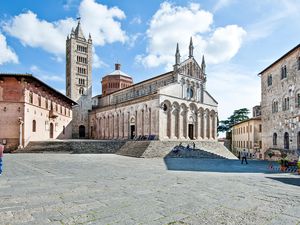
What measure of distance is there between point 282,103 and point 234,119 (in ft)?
114

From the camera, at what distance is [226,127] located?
6128cm

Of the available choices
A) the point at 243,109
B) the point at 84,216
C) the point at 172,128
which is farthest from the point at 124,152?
the point at 243,109

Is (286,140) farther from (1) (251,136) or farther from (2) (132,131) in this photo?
(2) (132,131)

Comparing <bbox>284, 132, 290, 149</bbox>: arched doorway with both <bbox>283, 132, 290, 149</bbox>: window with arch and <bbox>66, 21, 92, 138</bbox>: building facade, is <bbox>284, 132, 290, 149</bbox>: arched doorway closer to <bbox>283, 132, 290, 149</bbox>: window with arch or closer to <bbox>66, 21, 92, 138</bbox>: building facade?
<bbox>283, 132, 290, 149</bbox>: window with arch

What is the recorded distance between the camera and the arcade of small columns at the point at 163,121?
101ft

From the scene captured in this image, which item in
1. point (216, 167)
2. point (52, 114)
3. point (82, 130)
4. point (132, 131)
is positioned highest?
point (52, 114)

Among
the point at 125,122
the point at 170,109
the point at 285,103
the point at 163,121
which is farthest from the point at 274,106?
the point at 125,122

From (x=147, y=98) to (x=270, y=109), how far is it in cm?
1599

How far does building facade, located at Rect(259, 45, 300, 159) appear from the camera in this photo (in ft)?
71.5

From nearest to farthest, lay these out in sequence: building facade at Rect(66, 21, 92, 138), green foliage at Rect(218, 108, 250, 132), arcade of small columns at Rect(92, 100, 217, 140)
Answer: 1. arcade of small columns at Rect(92, 100, 217, 140)
2. building facade at Rect(66, 21, 92, 138)
3. green foliage at Rect(218, 108, 250, 132)

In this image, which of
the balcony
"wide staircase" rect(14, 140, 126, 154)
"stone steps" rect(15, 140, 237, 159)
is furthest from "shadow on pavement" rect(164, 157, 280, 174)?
the balcony

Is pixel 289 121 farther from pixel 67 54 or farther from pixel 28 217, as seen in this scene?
pixel 67 54

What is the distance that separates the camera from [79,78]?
4681cm

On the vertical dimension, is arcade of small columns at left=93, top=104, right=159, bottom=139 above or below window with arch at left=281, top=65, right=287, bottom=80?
below
